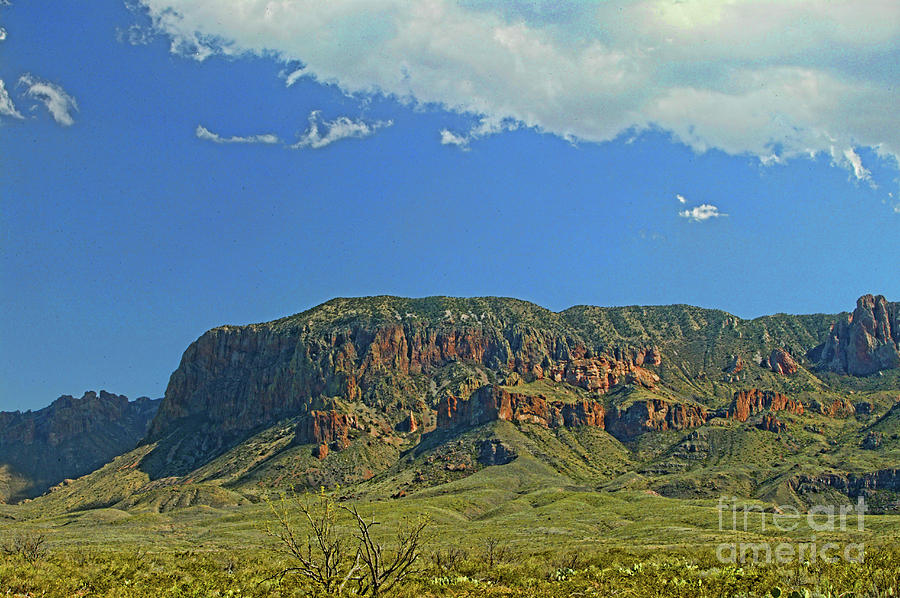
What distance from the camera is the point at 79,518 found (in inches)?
7215

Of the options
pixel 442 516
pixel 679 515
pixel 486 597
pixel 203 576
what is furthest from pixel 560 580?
pixel 442 516

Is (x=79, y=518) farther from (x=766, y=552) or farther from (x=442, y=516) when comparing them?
(x=766, y=552)

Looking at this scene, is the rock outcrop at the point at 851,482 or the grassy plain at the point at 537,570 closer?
the grassy plain at the point at 537,570

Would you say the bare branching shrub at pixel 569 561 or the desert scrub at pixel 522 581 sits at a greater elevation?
the desert scrub at pixel 522 581

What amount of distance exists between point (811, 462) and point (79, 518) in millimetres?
184685

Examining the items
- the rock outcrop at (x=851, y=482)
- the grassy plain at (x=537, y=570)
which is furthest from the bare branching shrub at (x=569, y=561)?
the rock outcrop at (x=851, y=482)

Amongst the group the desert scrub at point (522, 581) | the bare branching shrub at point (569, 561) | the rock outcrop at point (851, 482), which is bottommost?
the rock outcrop at point (851, 482)

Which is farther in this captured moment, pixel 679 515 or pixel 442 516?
pixel 442 516
